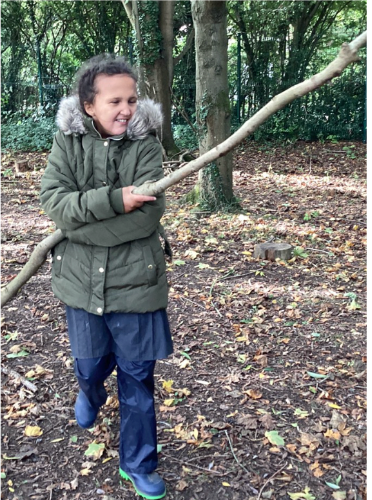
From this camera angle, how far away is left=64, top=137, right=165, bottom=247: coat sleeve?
2250 millimetres

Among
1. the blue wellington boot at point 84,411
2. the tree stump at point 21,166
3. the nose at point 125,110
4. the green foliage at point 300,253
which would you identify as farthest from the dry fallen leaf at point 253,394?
the tree stump at point 21,166

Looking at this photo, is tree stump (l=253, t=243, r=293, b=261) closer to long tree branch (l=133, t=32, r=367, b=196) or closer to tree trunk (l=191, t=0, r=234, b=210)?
tree trunk (l=191, t=0, r=234, b=210)

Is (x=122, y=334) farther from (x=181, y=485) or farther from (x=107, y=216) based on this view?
(x=181, y=485)

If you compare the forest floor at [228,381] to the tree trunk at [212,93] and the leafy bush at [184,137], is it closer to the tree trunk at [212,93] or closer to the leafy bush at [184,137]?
the tree trunk at [212,93]

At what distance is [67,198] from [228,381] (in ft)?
5.98

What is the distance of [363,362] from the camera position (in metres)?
3.68

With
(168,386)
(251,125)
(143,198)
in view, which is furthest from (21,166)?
(251,125)

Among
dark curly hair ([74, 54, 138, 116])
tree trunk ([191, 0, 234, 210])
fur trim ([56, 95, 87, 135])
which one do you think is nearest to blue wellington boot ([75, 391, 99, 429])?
fur trim ([56, 95, 87, 135])

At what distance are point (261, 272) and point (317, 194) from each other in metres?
4.04

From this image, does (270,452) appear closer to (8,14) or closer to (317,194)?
(317,194)

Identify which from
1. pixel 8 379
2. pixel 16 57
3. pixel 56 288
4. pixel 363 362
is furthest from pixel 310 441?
pixel 16 57

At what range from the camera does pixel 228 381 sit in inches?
139

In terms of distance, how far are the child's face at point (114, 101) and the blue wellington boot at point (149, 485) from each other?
1.60 m

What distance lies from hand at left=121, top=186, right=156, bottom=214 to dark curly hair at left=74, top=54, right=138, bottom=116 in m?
0.45
